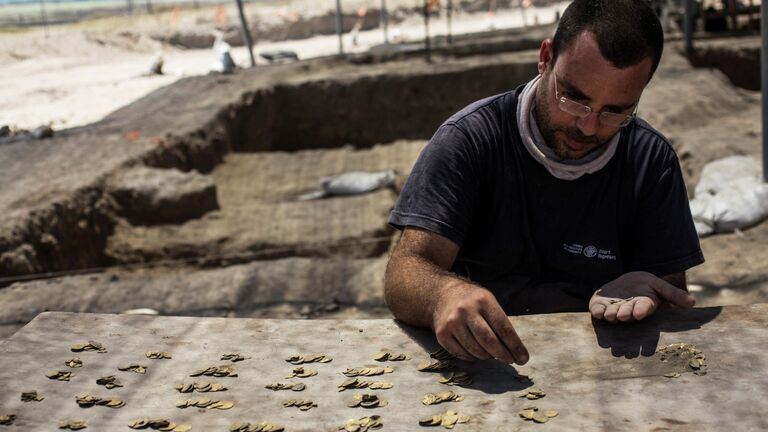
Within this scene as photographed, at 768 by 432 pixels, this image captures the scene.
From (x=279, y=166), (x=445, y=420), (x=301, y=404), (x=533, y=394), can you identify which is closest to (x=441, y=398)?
(x=445, y=420)

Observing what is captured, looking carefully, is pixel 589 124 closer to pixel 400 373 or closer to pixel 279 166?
pixel 400 373

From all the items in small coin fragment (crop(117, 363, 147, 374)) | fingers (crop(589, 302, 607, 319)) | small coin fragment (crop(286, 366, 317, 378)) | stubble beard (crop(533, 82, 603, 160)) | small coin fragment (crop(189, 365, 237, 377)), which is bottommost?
small coin fragment (crop(286, 366, 317, 378))

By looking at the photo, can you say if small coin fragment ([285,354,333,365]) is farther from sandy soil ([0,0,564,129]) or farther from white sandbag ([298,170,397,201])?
sandy soil ([0,0,564,129])

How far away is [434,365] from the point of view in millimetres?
2258

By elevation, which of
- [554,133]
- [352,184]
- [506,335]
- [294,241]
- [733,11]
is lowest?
[294,241]

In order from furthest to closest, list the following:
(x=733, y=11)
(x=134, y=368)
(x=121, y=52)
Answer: (x=121, y=52), (x=733, y=11), (x=134, y=368)

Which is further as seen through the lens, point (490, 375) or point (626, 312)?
Answer: point (626, 312)

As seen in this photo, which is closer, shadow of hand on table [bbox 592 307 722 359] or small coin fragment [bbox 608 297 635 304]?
shadow of hand on table [bbox 592 307 722 359]

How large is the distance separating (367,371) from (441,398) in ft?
0.77

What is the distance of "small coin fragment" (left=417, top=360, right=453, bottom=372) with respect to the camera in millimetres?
2246

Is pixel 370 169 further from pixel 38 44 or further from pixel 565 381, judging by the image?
pixel 38 44

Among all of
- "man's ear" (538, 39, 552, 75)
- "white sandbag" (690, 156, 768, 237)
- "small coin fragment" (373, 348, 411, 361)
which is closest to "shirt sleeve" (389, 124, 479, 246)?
"man's ear" (538, 39, 552, 75)

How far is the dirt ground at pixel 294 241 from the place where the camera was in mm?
5227

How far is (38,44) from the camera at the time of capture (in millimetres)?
23750
